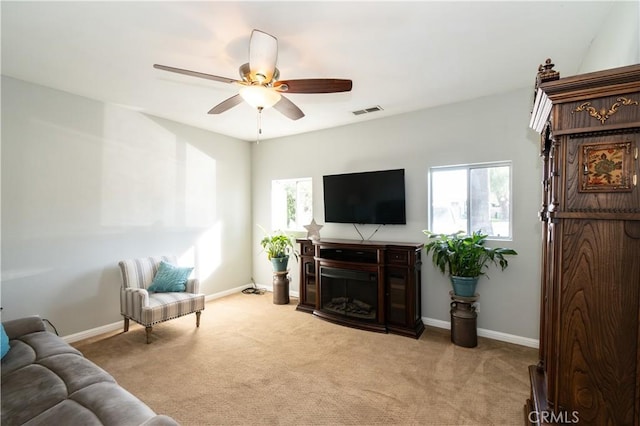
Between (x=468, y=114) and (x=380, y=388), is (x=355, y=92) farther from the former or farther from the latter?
(x=380, y=388)

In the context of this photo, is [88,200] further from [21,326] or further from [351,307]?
[351,307]

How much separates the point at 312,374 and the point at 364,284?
1.59 metres

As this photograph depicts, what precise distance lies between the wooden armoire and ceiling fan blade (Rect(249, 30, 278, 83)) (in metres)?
1.50

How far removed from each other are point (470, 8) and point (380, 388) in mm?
2879

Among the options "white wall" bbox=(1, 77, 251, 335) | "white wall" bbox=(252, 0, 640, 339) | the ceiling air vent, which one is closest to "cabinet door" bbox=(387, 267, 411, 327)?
"white wall" bbox=(252, 0, 640, 339)

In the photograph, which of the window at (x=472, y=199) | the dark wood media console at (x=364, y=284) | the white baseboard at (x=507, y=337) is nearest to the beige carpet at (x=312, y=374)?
the white baseboard at (x=507, y=337)

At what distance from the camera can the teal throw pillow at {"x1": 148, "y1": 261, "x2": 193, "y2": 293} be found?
3637mm

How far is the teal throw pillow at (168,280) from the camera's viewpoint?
3.64 m

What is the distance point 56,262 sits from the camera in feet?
10.5

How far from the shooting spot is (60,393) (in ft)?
5.22

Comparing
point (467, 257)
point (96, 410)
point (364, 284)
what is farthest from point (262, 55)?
point (364, 284)

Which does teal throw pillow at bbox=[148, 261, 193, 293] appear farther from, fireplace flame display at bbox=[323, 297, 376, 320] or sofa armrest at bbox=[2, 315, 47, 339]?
fireplace flame display at bbox=[323, 297, 376, 320]

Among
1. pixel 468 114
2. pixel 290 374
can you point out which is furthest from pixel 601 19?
pixel 290 374

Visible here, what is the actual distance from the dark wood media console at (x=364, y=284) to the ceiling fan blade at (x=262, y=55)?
2.37m
